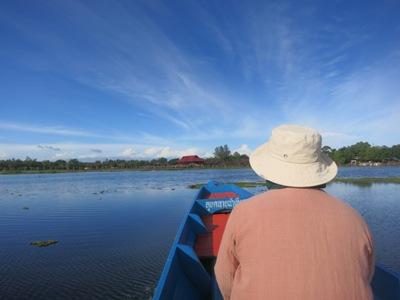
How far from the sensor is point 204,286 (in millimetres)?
4984

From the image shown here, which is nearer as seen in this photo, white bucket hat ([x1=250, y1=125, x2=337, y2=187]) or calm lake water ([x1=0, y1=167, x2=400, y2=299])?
white bucket hat ([x1=250, y1=125, x2=337, y2=187])

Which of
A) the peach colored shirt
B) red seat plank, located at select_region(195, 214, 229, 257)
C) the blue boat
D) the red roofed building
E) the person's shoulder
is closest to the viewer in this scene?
the peach colored shirt

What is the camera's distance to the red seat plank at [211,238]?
683 cm

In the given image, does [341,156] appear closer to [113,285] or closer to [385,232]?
[385,232]

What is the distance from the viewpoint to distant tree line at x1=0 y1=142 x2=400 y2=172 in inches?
4168

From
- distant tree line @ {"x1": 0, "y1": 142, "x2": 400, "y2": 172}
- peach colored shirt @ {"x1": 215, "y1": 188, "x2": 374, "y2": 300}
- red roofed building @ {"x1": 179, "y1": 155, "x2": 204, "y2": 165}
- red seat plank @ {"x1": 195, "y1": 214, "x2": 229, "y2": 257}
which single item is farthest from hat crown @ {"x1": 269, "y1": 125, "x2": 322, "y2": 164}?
red roofed building @ {"x1": 179, "y1": 155, "x2": 204, "y2": 165}

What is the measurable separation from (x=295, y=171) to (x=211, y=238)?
18.9ft

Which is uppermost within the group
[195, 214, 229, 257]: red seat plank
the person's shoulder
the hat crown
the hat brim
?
the hat crown

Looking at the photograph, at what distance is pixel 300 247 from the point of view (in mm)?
1782

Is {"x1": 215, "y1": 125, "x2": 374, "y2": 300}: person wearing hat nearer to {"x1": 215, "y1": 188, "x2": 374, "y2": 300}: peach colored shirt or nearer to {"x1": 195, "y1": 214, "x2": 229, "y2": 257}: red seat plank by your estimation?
{"x1": 215, "y1": 188, "x2": 374, "y2": 300}: peach colored shirt

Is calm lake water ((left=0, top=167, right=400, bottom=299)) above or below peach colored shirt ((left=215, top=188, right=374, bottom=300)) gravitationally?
below

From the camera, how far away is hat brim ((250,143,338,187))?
2053 millimetres

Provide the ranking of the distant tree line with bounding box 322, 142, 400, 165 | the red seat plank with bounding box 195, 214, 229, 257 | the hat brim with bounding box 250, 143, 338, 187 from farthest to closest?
the distant tree line with bounding box 322, 142, 400, 165, the red seat plank with bounding box 195, 214, 229, 257, the hat brim with bounding box 250, 143, 338, 187

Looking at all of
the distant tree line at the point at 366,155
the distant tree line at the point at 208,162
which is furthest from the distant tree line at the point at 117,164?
the distant tree line at the point at 366,155
